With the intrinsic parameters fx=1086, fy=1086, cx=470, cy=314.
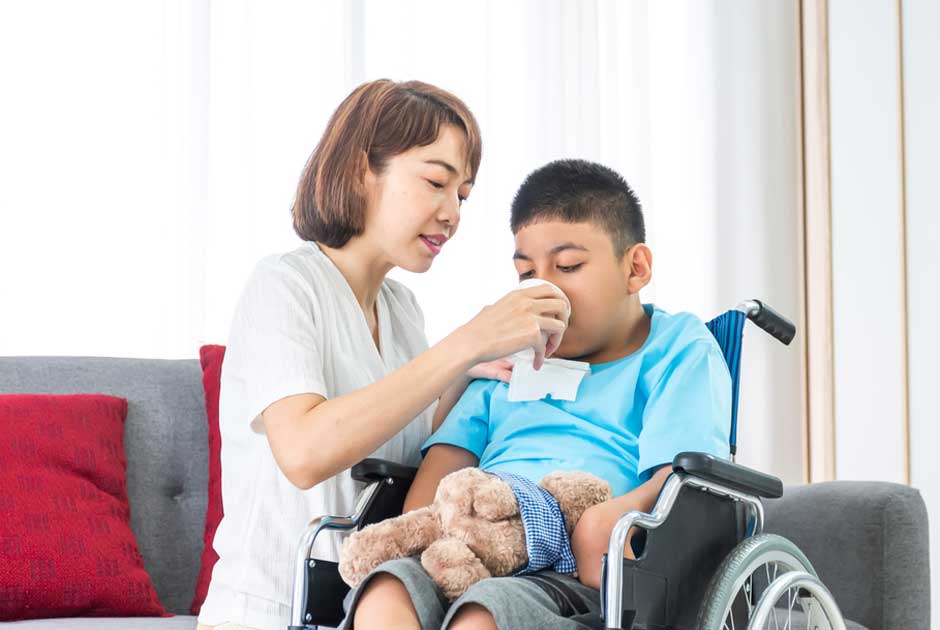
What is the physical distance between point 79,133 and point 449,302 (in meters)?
1.00

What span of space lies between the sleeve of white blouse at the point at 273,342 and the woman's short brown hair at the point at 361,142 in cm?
14

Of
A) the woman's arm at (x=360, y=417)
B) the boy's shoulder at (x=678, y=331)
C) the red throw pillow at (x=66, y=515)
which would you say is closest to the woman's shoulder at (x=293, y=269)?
the woman's arm at (x=360, y=417)

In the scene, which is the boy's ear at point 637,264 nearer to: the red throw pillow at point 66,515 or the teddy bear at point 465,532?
the teddy bear at point 465,532

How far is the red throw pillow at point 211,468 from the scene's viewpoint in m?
2.02

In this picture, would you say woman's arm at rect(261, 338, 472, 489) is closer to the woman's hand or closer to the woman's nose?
the woman's hand

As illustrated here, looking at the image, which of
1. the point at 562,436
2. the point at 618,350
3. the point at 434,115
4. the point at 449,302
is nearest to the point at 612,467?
the point at 562,436

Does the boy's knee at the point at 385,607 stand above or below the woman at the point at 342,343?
below

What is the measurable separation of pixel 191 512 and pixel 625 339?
0.97 meters

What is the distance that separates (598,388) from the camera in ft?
5.37

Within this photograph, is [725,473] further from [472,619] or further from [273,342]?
[273,342]

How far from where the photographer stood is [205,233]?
2.61 m

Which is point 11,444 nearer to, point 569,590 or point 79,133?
point 79,133

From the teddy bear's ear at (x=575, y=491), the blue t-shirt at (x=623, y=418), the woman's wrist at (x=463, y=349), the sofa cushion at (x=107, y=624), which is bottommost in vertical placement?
the sofa cushion at (x=107, y=624)

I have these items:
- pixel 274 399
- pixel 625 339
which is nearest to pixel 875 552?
pixel 625 339
